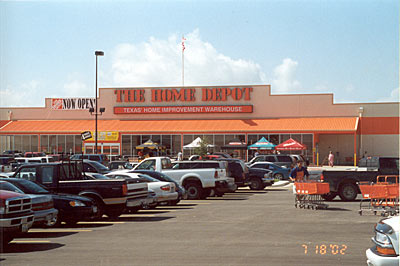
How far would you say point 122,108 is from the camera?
65188 mm

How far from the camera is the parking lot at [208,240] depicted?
10297mm

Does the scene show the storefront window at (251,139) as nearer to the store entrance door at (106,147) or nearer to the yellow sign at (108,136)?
the store entrance door at (106,147)

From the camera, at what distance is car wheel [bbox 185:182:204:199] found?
23922 millimetres

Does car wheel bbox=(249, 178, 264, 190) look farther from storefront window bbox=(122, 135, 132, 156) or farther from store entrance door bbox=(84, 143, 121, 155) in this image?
storefront window bbox=(122, 135, 132, 156)

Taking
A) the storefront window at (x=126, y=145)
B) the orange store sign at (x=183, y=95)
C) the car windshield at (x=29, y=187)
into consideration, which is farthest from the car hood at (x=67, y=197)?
the orange store sign at (x=183, y=95)

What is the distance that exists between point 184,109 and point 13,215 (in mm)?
52393

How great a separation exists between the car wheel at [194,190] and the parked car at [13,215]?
12.1 meters

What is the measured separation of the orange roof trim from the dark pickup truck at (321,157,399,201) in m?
34.4

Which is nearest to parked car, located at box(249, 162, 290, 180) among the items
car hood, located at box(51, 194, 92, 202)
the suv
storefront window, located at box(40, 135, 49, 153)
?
the suv

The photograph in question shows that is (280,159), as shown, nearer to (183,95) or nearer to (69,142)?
(183,95)

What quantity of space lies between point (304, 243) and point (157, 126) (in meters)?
50.9

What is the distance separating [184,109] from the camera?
63969mm

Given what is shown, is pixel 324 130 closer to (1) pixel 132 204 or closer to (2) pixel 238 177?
(2) pixel 238 177

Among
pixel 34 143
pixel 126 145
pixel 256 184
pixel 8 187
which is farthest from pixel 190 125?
pixel 8 187
